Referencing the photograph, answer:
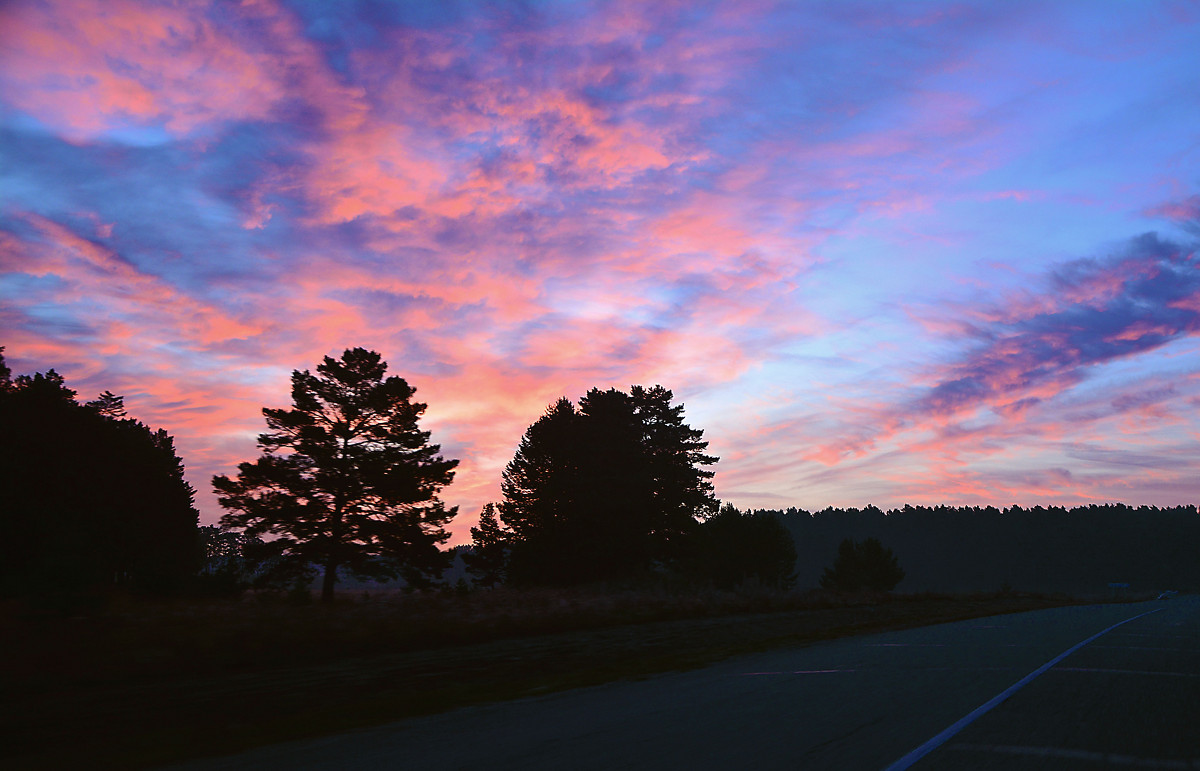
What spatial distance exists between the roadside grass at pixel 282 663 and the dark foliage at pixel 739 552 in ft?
125

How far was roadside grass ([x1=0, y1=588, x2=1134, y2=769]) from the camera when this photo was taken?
7418mm

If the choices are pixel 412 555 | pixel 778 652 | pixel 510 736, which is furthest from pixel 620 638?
pixel 412 555

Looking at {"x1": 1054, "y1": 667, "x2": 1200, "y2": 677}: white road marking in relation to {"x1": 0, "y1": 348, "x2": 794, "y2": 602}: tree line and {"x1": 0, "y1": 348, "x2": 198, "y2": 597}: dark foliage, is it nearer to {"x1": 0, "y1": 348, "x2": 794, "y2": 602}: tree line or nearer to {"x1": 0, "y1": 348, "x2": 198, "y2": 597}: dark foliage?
{"x1": 0, "y1": 348, "x2": 794, "y2": 602}: tree line

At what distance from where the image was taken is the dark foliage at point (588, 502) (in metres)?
38.2

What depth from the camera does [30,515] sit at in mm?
33625

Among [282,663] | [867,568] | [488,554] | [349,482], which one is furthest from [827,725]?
[867,568]

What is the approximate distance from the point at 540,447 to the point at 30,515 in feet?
80.1

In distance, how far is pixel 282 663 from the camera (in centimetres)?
1213

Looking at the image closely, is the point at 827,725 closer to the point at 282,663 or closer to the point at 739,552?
the point at 282,663

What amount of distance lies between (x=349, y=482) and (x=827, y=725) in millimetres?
28866

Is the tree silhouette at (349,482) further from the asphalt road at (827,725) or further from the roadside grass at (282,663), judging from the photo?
the asphalt road at (827,725)

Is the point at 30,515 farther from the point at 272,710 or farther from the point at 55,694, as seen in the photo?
the point at 272,710

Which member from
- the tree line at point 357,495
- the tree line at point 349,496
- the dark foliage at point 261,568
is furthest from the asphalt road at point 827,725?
the dark foliage at point 261,568

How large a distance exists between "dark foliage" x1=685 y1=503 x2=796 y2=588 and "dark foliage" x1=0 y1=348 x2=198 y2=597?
36.2m
